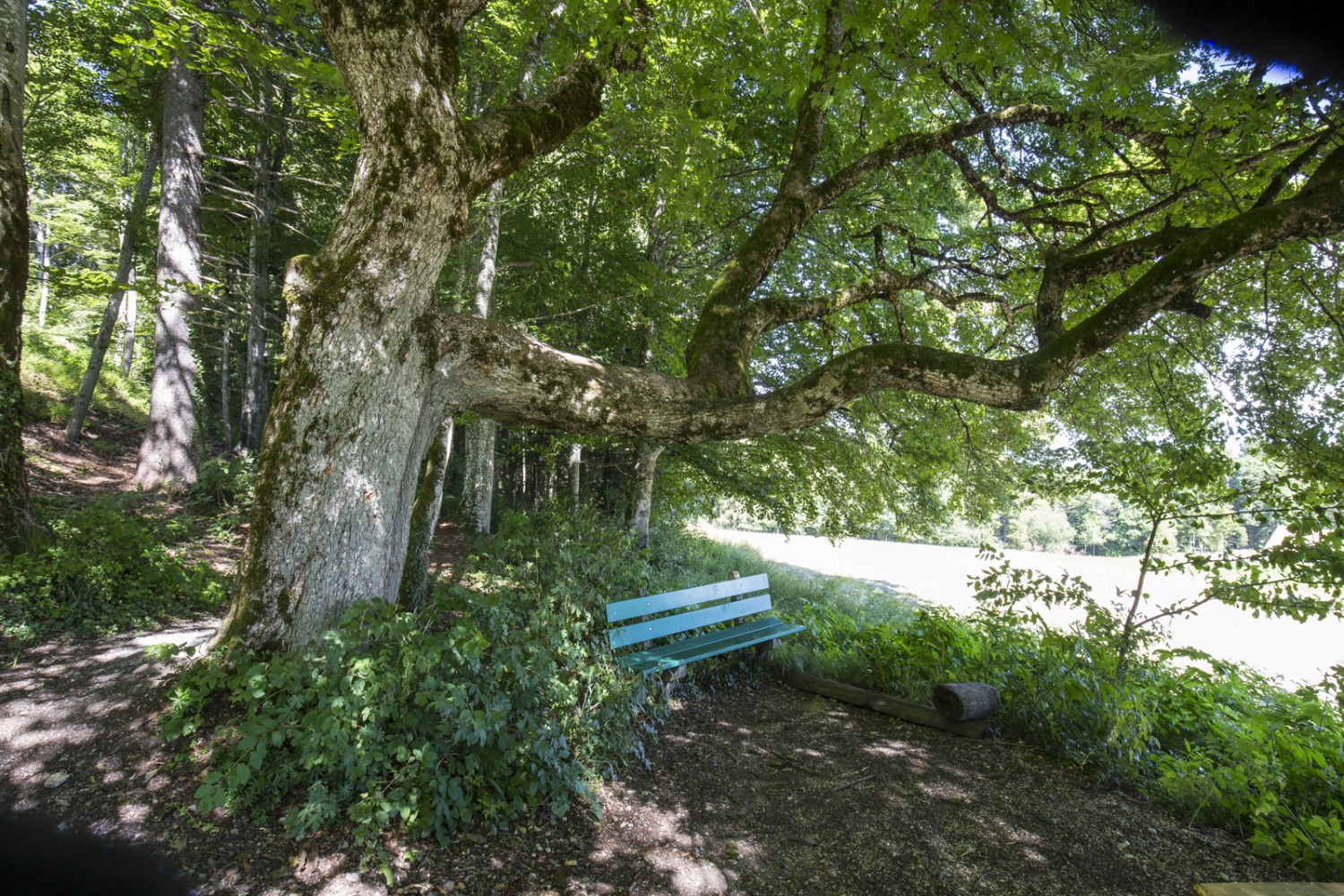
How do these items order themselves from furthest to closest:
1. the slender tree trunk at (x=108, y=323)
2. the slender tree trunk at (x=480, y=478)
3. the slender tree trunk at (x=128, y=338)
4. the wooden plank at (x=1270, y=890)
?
the slender tree trunk at (x=128, y=338)
the slender tree trunk at (x=108, y=323)
the slender tree trunk at (x=480, y=478)
the wooden plank at (x=1270, y=890)

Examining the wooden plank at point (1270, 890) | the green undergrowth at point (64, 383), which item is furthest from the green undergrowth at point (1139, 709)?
the green undergrowth at point (64, 383)

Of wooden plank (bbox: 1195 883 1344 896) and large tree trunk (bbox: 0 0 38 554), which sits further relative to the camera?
large tree trunk (bbox: 0 0 38 554)

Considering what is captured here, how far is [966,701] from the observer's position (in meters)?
5.06

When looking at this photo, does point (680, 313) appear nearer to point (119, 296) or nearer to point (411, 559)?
point (411, 559)

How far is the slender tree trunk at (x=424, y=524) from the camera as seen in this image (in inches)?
236

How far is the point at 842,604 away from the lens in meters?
13.2

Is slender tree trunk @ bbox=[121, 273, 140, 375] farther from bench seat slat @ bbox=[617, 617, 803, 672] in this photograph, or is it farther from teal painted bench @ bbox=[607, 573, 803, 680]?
bench seat slat @ bbox=[617, 617, 803, 672]

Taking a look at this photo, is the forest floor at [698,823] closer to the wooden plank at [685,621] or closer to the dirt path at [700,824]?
the dirt path at [700,824]

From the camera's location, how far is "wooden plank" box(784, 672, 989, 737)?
17.1ft

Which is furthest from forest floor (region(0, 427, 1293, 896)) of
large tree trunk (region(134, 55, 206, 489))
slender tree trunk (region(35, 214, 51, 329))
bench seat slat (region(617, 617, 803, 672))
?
slender tree trunk (region(35, 214, 51, 329))

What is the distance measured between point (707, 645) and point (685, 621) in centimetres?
30

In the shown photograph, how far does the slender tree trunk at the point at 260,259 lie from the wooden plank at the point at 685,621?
28.0 feet

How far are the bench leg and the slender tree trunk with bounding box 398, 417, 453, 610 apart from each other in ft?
8.36

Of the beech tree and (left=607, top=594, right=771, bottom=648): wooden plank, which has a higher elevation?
the beech tree
